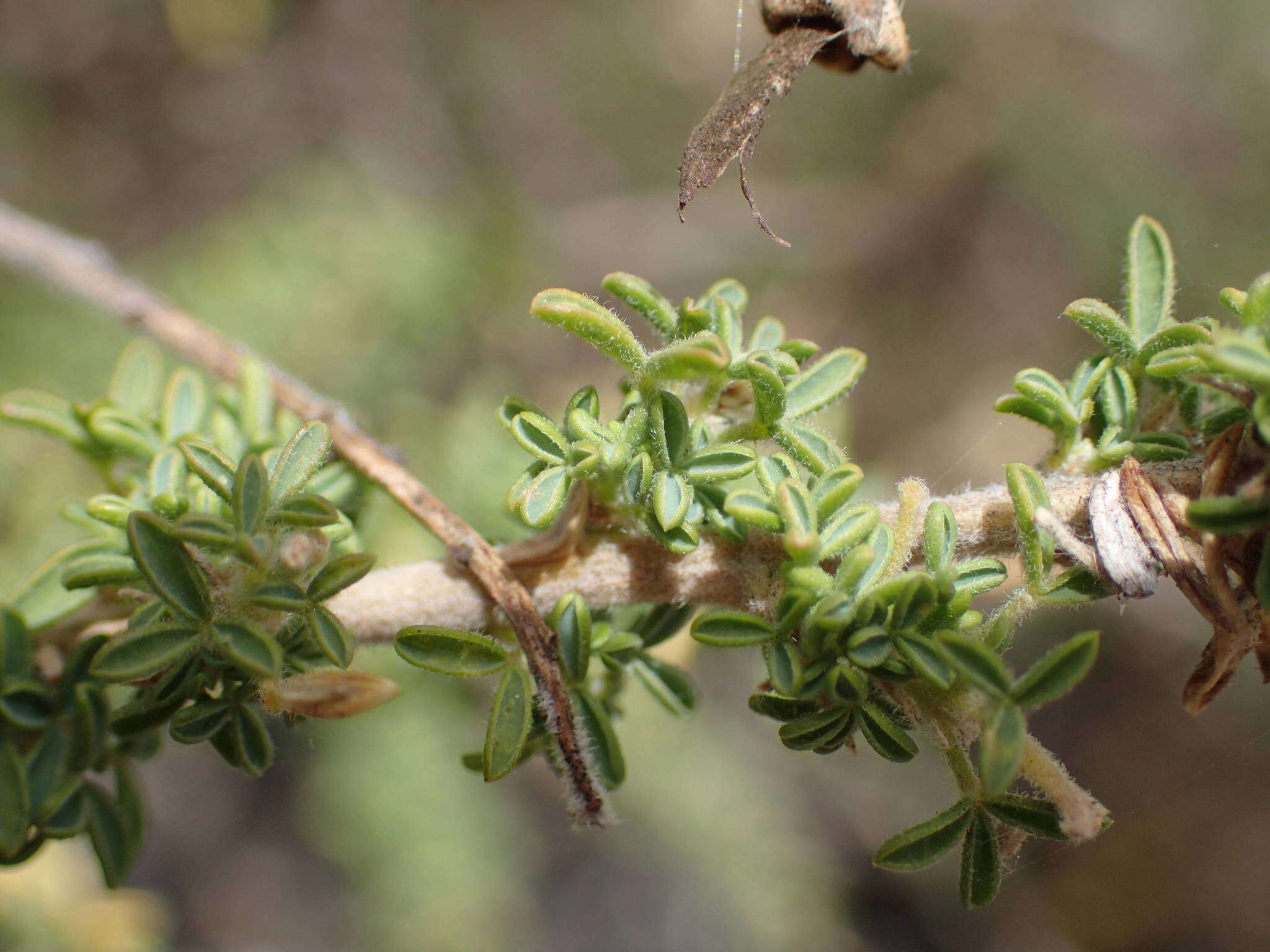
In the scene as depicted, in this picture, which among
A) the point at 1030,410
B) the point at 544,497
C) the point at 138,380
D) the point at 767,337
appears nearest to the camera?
the point at 544,497

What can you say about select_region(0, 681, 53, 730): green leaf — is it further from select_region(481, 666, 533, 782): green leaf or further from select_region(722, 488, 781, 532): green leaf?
select_region(722, 488, 781, 532): green leaf

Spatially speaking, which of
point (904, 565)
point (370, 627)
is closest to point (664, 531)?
point (904, 565)

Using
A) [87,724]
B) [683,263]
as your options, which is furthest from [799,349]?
[683,263]

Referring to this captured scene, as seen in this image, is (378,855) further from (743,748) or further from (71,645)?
(71,645)

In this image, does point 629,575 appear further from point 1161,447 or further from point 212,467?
point 1161,447

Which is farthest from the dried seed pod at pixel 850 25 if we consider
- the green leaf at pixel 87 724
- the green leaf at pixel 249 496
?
the green leaf at pixel 87 724

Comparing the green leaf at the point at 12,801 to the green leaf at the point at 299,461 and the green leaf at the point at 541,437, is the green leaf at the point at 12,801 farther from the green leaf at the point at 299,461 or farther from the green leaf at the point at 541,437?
the green leaf at the point at 541,437
